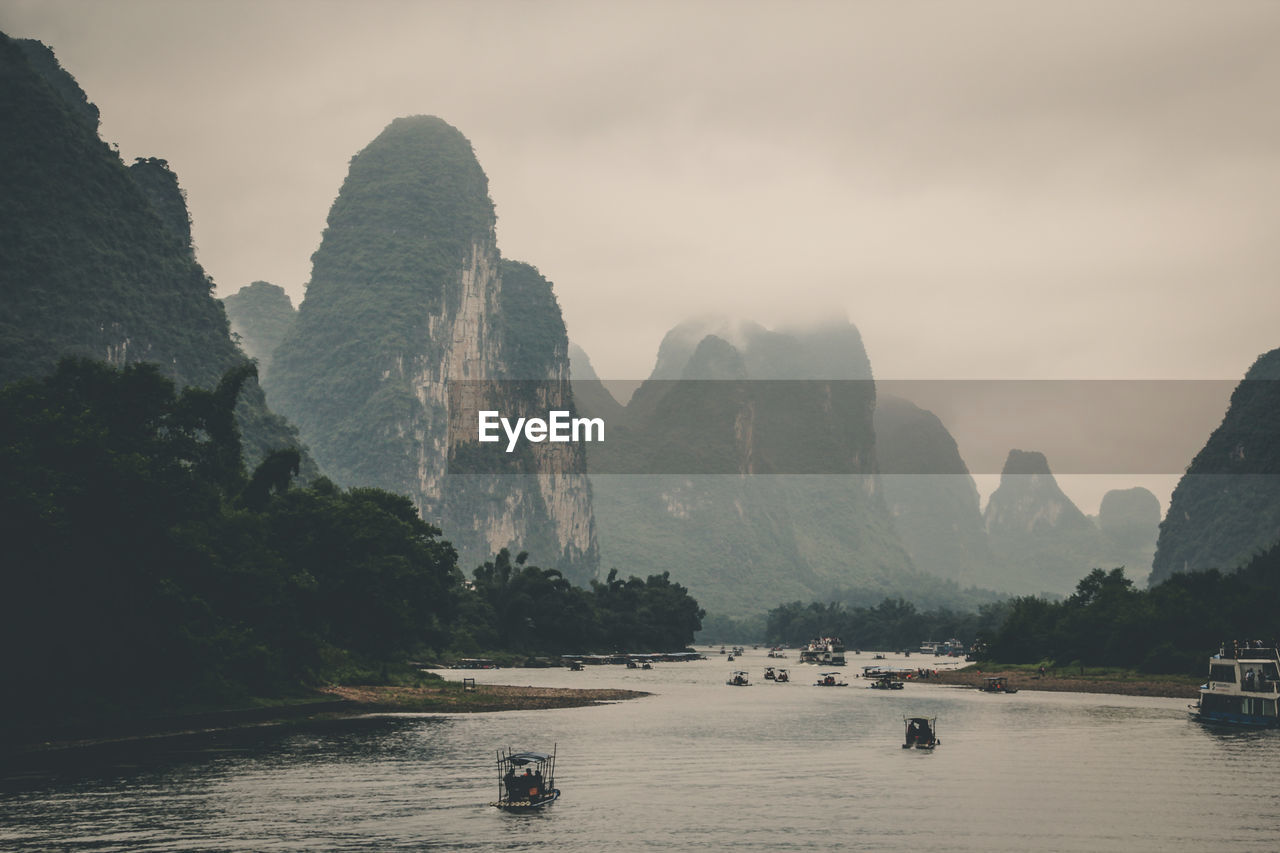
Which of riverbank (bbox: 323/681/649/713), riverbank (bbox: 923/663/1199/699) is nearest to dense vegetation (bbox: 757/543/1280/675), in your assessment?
riverbank (bbox: 923/663/1199/699)

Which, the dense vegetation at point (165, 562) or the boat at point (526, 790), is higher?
the dense vegetation at point (165, 562)

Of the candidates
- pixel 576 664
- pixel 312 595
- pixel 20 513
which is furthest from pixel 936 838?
pixel 576 664

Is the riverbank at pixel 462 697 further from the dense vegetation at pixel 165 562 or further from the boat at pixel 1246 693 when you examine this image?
the boat at pixel 1246 693

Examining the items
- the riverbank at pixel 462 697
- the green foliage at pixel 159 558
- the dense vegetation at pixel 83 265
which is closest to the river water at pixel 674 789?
the riverbank at pixel 462 697

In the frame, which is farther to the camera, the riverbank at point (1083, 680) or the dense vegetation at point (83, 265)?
the dense vegetation at point (83, 265)

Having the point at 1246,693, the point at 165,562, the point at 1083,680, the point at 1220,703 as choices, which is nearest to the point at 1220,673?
the point at 1220,703

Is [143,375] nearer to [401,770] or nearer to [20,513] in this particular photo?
[20,513]

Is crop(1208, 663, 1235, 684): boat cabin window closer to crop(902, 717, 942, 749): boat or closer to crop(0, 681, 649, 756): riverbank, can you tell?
crop(902, 717, 942, 749): boat

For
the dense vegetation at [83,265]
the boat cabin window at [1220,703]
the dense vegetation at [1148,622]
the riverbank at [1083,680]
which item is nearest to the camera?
the boat cabin window at [1220,703]

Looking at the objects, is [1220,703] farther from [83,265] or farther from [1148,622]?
[83,265]
